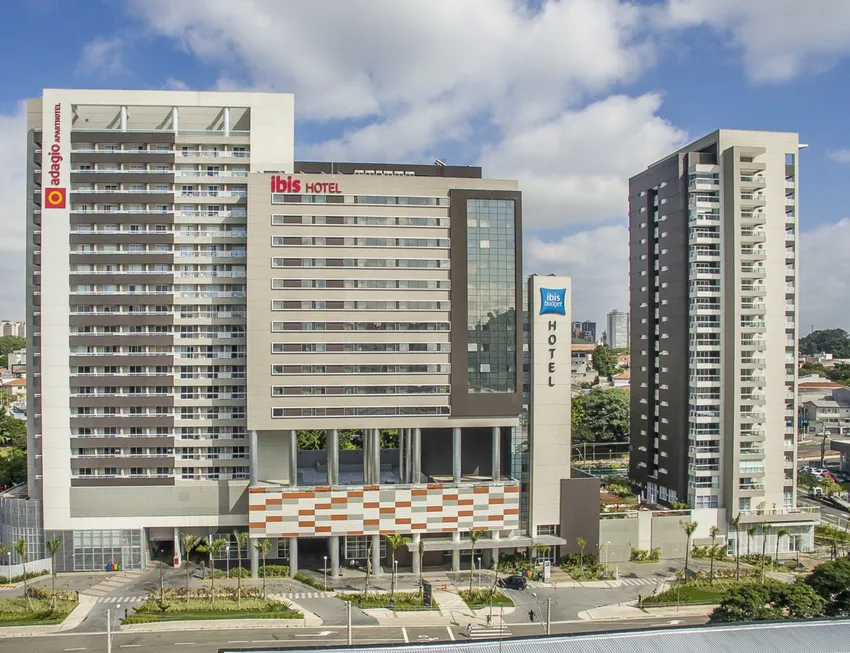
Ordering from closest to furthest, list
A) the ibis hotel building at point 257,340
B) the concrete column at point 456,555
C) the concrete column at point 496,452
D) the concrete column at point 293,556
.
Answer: the concrete column at point 293,556 → the ibis hotel building at point 257,340 → the concrete column at point 456,555 → the concrete column at point 496,452

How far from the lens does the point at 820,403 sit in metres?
182

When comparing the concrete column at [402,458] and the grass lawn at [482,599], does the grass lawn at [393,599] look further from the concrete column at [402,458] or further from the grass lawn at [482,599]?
the concrete column at [402,458]

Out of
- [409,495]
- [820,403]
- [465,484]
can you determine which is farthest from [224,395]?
[820,403]

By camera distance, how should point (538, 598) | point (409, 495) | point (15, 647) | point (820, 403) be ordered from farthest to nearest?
point (820, 403) < point (409, 495) < point (538, 598) < point (15, 647)

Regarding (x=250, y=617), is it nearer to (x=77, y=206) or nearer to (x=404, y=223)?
(x=404, y=223)

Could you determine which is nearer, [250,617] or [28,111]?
[250,617]

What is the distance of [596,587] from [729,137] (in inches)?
2448

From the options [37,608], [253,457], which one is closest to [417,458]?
[253,457]

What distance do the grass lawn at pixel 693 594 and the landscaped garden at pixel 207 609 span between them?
38.5 m

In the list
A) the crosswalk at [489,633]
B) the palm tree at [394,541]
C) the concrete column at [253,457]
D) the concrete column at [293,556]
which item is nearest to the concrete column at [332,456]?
the concrete column at [293,556]

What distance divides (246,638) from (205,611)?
7.68 m

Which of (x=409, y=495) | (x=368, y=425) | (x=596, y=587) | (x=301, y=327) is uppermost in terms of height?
(x=301, y=327)

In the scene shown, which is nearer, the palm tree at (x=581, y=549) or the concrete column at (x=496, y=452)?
the palm tree at (x=581, y=549)

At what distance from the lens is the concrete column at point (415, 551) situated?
82.4 m
